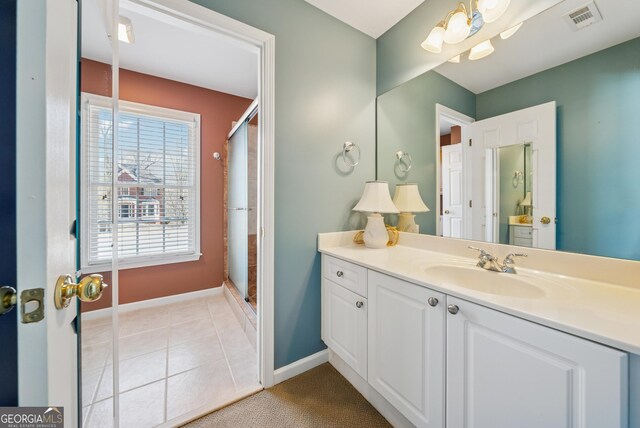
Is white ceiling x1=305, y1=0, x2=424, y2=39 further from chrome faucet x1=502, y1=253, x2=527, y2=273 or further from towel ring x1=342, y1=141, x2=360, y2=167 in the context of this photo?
chrome faucet x1=502, y1=253, x2=527, y2=273

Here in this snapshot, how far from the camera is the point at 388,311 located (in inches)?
46.4

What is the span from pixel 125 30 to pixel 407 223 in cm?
247

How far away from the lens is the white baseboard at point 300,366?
5.02ft

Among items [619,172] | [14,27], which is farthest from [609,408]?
[14,27]

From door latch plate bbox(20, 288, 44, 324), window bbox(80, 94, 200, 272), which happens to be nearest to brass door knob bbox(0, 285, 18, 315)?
door latch plate bbox(20, 288, 44, 324)

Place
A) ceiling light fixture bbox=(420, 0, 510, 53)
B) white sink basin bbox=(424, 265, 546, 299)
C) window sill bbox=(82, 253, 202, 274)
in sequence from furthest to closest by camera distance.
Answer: window sill bbox=(82, 253, 202, 274)
ceiling light fixture bbox=(420, 0, 510, 53)
white sink basin bbox=(424, 265, 546, 299)

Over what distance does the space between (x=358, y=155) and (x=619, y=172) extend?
1.30 m

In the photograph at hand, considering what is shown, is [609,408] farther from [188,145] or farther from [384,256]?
[188,145]

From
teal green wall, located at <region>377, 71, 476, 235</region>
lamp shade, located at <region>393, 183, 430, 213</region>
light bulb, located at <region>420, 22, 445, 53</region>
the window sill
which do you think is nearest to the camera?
light bulb, located at <region>420, 22, 445, 53</region>

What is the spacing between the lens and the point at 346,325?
1.45m

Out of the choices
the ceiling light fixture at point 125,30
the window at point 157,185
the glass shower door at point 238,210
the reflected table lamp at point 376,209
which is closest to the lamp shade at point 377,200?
the reflected table lamp at point 376,209

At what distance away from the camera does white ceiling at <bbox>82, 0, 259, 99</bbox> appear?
1.80 metres

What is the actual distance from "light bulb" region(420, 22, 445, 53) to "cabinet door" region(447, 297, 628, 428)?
1.51 m

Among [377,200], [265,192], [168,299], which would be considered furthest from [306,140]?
[168,299]
